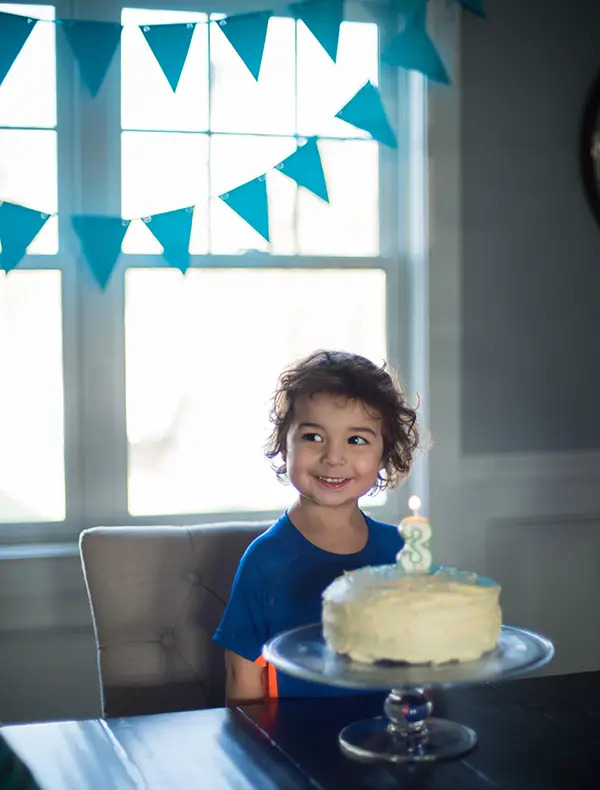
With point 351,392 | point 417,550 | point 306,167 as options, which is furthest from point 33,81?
point 417,550

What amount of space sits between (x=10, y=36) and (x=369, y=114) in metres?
0.92

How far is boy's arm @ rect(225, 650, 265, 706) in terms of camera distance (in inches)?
61.1

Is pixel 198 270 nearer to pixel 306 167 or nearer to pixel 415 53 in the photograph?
pixel 306 167

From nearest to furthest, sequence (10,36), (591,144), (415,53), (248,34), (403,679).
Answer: (403,679) → (10,36) → (248,34) → (415,53) → (591,144)

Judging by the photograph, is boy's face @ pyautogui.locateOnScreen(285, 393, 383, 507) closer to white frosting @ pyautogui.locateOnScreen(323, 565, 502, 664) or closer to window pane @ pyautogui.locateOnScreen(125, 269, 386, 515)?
white frosting @ pyautogui.locateOnScreen(323, 565, 502, 664)

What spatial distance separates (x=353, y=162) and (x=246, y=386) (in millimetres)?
686

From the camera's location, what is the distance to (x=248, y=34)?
2609 mm

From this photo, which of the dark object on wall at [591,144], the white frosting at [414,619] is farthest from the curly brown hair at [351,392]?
the dark object on wall at [591,144]

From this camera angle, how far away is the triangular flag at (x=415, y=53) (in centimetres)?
271

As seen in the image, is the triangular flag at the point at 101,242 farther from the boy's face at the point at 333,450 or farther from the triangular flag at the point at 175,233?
the boy's face at the point at 333,450

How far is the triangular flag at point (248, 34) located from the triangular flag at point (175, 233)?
0.40 meters

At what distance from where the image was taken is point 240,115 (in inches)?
109

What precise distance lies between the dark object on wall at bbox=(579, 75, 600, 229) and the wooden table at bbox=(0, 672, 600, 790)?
1.73 metres

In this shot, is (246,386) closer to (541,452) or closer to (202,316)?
(202,316)
